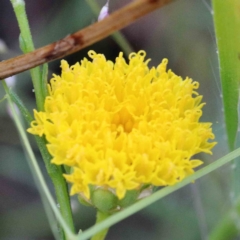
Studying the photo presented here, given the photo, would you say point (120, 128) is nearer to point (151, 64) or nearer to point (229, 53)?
point (229, 53)

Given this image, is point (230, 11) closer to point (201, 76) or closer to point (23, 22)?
point (23, 22)

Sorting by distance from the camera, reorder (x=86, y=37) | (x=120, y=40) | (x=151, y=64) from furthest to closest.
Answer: (x=151, y=64), (x=120, y=40), (x=86, y=37)

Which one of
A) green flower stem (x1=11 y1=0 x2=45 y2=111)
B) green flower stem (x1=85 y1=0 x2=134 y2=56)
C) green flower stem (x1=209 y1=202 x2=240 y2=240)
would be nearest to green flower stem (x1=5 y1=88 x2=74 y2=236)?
green flower stem (x1=11 y1=0 x2=45 y2=111)

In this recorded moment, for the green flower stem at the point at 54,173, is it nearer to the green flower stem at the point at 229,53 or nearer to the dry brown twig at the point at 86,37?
the dry brown twig at the point at 86,37

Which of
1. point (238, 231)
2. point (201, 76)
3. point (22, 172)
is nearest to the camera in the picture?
point (238, 231)

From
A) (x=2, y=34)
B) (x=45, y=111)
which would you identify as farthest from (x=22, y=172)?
(x=45, y=111)

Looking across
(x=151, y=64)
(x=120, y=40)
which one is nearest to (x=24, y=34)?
(x=120, y=40)

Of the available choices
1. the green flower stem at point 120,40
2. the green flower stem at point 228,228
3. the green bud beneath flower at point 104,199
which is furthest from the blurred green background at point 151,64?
the green bud beneath flower at point 104,199
